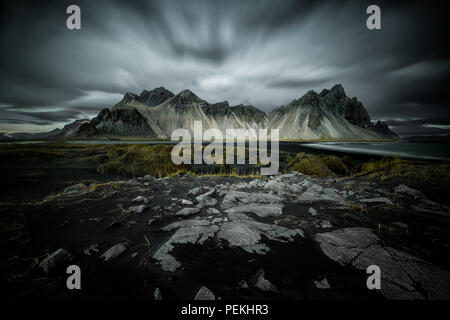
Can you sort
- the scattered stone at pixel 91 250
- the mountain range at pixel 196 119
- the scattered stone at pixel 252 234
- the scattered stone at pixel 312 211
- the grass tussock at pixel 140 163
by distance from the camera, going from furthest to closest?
the mountain range at pixel 196 119 → the grass tussock at pixel 140 163 → the scattered stone at pixel 312 211 → the scattered stone at pixel 252 234 → the scattered stone at pixel 91 250

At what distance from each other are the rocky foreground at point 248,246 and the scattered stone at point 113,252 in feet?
0.04

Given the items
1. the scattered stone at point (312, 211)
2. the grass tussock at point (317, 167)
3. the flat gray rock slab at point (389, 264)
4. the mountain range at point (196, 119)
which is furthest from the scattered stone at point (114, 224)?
the mountain range at point (196, 119)

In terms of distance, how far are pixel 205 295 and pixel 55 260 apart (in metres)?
2.02

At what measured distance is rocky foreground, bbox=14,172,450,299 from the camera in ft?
5.38

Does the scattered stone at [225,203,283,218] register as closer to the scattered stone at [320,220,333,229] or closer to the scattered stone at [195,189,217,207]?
the scattered stone at [195,189,217,207]

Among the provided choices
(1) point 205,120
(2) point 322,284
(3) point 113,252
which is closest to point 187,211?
(3) point 113,252

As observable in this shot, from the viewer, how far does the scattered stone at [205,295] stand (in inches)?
62.2

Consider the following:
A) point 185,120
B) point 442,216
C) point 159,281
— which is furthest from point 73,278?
point 185,120

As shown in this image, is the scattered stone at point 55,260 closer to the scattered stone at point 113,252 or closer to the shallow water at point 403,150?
the scattered stone at point 113,252

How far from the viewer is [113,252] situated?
2156 mm

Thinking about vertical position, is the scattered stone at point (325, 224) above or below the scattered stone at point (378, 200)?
below

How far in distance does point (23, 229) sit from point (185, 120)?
17250 centimetres

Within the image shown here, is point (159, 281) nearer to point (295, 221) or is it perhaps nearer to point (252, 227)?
point (252, 227)

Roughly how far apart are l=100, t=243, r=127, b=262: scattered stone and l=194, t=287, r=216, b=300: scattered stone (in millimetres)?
1357
